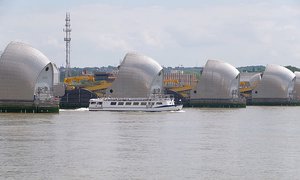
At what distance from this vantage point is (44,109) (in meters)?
71.5

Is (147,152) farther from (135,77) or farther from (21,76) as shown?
(135,77)

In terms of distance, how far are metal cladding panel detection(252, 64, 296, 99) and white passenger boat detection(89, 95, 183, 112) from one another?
1395 inches

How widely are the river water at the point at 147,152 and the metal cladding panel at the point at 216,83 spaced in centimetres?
5205

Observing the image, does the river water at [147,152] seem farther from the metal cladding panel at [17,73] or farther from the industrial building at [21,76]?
the metal cladding panel at [17,73]

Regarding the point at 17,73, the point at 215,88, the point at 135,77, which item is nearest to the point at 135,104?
the point at 135,77

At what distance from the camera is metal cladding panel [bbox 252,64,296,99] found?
393 ft

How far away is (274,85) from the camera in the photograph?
393 ft

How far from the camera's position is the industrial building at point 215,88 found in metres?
104

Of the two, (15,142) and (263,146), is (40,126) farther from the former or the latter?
(263,146)

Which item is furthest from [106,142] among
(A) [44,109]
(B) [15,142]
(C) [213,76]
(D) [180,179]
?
(C) [213,76]

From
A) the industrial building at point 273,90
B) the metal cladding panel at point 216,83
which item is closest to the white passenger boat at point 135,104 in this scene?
the metal cladding panel at point 216,83

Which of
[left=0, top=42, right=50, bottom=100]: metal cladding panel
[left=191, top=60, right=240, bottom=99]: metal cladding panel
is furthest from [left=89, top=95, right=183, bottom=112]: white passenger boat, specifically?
[left=191, top=60, right=240, bottom=99]: metal cladding panel

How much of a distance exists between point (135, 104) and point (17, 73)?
15261 mm

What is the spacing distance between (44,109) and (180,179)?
44.0m
